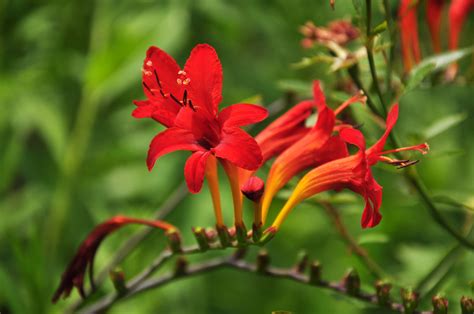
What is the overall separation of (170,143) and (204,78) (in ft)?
0.33

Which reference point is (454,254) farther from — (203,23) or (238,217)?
(203,23)

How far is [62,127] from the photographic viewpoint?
2.47m

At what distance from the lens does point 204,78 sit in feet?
3.88

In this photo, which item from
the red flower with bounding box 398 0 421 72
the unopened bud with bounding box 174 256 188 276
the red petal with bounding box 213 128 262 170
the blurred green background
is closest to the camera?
the red petal with bounding box 213 128 262 170

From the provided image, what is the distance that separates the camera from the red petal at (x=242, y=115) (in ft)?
3.73

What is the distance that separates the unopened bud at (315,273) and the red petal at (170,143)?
0.31m

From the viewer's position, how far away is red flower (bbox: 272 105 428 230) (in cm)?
116

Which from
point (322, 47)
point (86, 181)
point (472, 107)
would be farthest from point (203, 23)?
point (322, 47)

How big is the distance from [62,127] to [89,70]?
13.2 inches

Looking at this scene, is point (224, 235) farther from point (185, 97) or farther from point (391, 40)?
point (391, 40)

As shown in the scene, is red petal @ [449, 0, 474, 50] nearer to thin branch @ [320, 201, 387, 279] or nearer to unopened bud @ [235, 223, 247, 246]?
thin branch @ [320, 201, 387, 279]

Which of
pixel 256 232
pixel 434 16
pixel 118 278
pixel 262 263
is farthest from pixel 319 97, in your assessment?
pixel 434 16

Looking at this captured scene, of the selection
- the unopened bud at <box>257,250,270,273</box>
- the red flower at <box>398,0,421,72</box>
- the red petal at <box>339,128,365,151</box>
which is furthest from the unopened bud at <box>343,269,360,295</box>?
the red flower at <box>398,0,421,72</box>

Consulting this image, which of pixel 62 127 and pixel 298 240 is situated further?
pixel 298 240
